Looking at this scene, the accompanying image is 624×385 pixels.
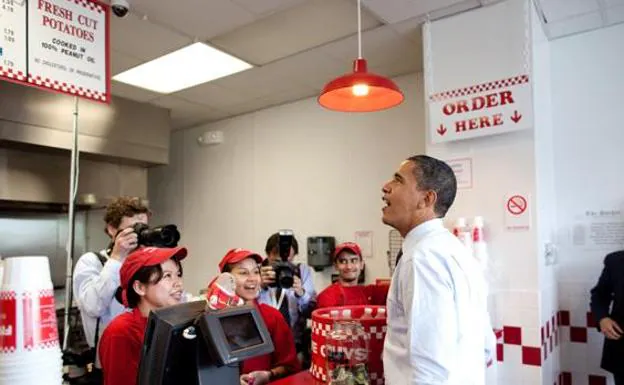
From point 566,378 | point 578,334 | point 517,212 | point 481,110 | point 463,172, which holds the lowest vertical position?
point 566,378

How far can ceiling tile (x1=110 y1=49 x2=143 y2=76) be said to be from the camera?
3366 millimetres

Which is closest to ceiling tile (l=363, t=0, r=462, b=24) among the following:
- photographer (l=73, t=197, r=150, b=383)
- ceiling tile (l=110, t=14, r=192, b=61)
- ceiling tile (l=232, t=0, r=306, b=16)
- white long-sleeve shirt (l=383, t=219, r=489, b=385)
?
ceiling tile (l=232, t=0, r=306, b=16)

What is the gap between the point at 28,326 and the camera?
2.43 feet

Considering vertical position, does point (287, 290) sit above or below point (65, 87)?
below

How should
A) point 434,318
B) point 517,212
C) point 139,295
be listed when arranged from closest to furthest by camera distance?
point 434,318 < point 139,295 < point 517,212

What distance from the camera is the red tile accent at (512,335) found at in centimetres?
251

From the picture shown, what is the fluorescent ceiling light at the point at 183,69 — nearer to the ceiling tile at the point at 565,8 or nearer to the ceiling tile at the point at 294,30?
the ceiling tile at the point at 294,30

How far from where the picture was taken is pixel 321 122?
14.3ft

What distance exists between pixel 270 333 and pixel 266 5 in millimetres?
1757

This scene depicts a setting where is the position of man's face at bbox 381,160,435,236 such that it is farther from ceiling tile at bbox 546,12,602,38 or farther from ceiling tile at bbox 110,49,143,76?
ceiling tile at bbox 110,49,143,76

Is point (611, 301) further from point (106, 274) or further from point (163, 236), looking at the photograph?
point (106, 274)

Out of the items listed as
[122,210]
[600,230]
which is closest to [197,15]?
[122,210]

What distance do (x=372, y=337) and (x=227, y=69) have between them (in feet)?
8.48

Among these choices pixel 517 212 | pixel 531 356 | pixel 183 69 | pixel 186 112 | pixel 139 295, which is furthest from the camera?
pixel 186 112
